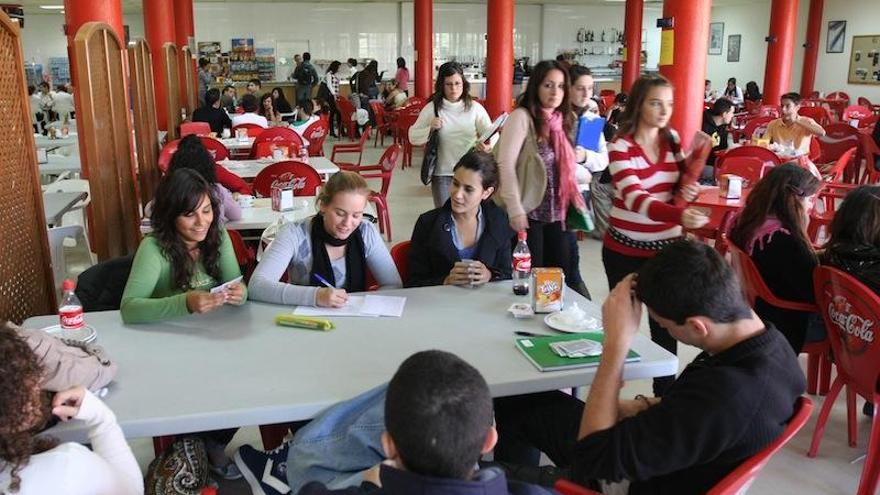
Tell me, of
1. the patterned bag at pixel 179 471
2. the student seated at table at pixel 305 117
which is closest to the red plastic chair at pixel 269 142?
the student seated at table at pixel 305 117

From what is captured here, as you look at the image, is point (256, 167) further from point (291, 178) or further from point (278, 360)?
point (278, 360)

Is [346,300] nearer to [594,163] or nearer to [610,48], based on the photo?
[594,163]

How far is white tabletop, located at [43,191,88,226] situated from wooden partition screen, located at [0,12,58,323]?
4.26 feet

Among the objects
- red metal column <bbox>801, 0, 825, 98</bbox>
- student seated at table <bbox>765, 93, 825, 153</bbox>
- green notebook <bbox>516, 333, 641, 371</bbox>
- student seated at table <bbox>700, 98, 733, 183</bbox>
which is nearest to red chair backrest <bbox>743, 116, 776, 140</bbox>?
student seated at table <bbox>700, 98, 733, 183</bbox>

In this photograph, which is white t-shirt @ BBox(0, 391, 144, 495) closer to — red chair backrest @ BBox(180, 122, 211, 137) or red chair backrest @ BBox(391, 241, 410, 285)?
red chair backrest @ BBox(391, 241, 410, 285)

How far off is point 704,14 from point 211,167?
156 inches

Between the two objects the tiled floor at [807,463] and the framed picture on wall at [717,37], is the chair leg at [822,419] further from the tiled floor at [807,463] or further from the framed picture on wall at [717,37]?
the framed picture on wall at [717,37]

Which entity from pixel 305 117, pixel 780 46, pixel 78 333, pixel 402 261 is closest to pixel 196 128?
pixel 305 117

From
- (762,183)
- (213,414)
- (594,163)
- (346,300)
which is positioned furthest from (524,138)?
(213,414)

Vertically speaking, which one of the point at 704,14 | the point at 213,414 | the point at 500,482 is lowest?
the point at 213,414

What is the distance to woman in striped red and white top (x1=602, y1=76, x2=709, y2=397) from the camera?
2.78 meters

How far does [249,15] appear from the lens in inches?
664

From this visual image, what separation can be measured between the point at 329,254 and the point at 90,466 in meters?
1.26

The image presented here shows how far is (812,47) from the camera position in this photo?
15.5 m
